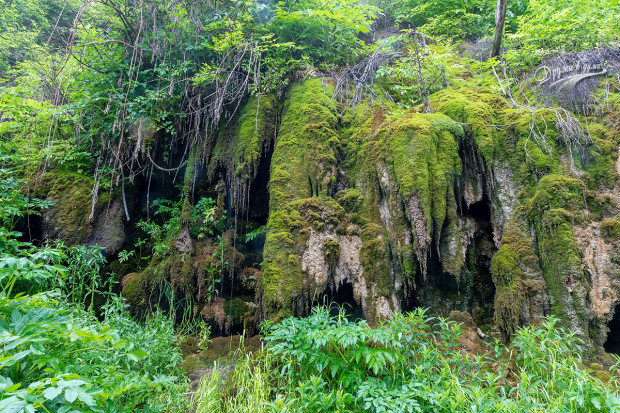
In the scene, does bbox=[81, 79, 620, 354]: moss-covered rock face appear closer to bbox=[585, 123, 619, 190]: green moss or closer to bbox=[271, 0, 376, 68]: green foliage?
bbox=[585, 123, 619, 190]: green moss

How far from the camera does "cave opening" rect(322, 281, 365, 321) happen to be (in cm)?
460

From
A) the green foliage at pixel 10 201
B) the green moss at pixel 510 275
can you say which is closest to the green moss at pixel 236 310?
the green foliage at pixel 10 201

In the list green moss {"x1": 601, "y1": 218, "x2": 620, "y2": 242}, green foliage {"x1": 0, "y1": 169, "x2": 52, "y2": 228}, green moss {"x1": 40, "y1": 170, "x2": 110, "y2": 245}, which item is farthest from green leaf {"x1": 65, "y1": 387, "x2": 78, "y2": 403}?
green moss {"x1": 40, "y1": 170, "x2": 110, "y2": 245}

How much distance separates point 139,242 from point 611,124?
8531 millimetres

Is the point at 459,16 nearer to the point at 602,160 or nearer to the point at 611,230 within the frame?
the point at 602,160

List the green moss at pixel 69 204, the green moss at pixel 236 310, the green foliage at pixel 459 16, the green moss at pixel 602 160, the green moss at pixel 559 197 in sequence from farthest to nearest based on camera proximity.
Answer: the green foliage at pixel 459 16, the green moss at pixel 69 204, the green moss at pixel 236 310, the green moss at pixel 602 160, the green moss at pixel 559 197

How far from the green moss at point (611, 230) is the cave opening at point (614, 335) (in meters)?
0.87

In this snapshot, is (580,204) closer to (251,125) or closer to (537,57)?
(537,57)

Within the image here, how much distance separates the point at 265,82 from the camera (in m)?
6.24

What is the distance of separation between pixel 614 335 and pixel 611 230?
1.29 metres

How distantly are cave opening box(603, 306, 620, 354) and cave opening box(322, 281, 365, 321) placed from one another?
2987 millimetres

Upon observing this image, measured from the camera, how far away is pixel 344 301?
4.74 meters

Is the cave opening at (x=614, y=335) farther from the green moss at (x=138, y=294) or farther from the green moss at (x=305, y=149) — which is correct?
the green moss at (x=138, y=294)

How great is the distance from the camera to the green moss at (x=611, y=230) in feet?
12.8
